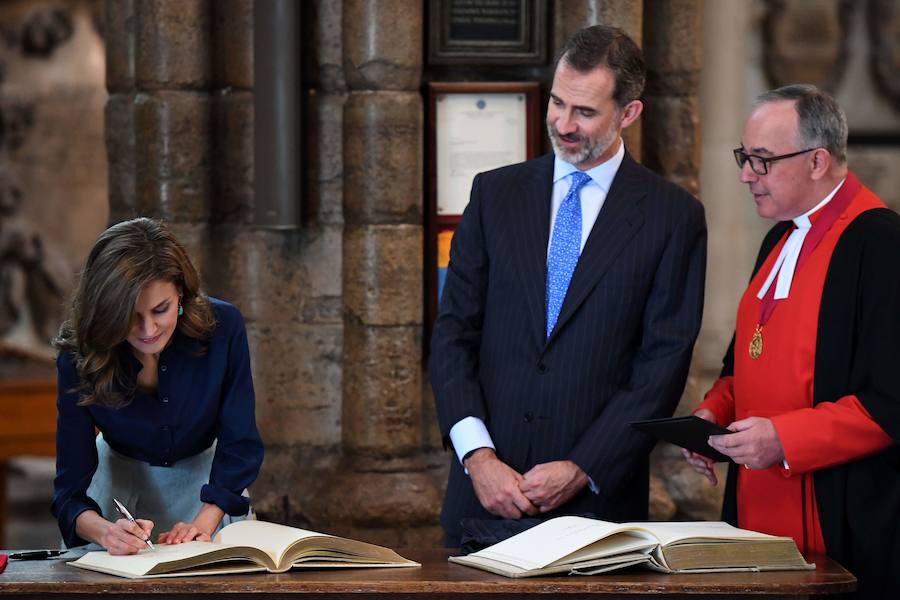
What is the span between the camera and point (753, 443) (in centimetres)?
303

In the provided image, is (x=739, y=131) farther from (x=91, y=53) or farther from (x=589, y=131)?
(x=91, y=53)

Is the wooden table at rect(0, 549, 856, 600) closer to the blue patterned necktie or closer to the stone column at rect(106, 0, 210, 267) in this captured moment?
the blue patterned necktie

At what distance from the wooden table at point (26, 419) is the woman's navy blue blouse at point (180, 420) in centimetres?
434

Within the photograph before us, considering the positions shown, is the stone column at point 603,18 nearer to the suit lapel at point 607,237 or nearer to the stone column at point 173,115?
the stone column at point 173,115

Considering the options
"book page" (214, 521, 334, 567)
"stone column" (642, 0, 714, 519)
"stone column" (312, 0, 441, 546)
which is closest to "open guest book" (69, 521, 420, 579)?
"book page" (214, 521, 334, 567)

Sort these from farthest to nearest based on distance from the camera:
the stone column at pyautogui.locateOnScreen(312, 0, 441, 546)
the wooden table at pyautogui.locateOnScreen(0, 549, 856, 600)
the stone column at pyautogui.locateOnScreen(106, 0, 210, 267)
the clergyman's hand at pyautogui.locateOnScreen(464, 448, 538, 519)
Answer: the stone column at pyautogui.locateOnScreen(106, 0, 210, 267) → the stone column at pyautogui.locateOnScreen(312, 0, 441, 546) → the clergyman's hand at pyautogui.locateOnScreen(464, 448, 538, 519) → the wooden table at pyautogui.locateOnScreen(0, 549, 856, 600)

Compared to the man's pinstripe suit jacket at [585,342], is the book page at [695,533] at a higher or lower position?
lower

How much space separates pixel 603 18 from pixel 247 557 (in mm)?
2715

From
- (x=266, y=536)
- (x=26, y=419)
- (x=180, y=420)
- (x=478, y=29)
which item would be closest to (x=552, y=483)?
(x=266, y=536)

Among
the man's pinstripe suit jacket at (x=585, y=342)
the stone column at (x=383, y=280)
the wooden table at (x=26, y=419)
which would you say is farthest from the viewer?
the wooden table at (x=26, y=419)

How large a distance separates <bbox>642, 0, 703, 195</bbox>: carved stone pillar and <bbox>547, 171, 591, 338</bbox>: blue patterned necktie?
1.66m

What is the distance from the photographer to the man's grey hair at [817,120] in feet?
10.5

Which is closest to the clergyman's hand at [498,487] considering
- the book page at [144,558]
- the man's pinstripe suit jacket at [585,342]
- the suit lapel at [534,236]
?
the man's pinstripe suit jacket at [585,342]

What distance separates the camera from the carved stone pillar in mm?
5074
